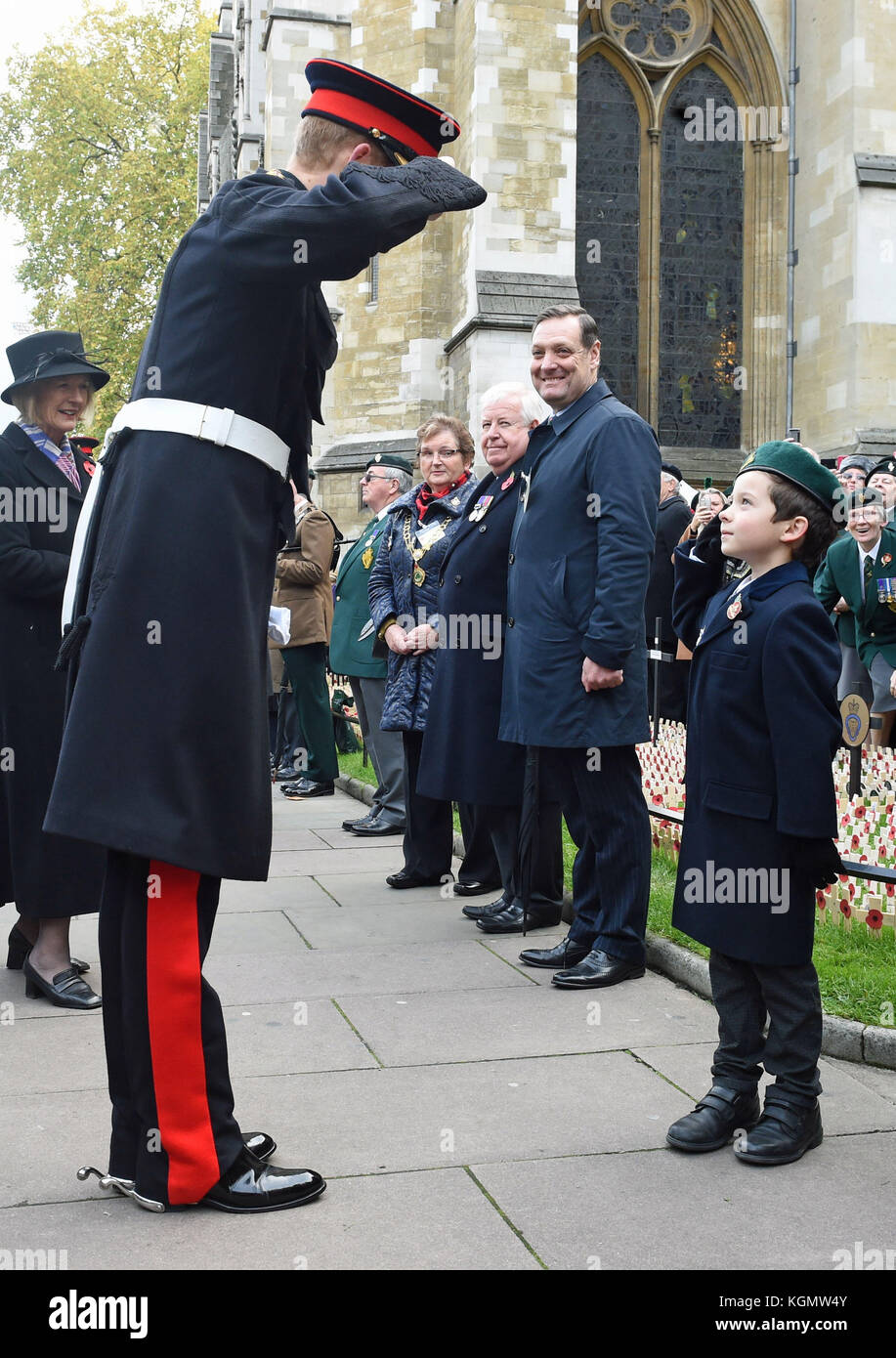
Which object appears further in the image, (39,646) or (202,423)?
(39,646)

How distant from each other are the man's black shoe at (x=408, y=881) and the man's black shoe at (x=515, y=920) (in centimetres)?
91

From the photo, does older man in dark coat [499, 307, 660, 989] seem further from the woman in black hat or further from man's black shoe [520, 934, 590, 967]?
the woman in black hat

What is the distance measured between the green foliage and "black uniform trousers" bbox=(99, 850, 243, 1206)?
34.9 metres

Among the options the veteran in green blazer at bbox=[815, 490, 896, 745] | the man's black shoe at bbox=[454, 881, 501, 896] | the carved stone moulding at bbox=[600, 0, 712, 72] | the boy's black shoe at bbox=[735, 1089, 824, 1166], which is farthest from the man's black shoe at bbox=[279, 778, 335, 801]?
the carved stone moulding at bbox=[600, 0, 712, 72]

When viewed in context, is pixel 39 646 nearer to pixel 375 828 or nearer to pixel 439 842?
pixel 439 842

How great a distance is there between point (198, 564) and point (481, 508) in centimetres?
323

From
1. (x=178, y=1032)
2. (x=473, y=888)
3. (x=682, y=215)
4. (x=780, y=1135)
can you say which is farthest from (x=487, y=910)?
(x=682, y=215)

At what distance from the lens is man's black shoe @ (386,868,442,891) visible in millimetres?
6691

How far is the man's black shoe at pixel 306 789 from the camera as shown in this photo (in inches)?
396

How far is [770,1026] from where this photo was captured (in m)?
3.39

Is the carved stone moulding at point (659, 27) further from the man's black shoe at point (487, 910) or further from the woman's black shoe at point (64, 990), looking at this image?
the woman's black shoe at point (64, 990)

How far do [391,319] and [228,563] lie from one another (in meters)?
15.9

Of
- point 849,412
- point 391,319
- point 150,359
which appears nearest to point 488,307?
point 391,319

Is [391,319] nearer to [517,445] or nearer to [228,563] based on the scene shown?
[517,445]
